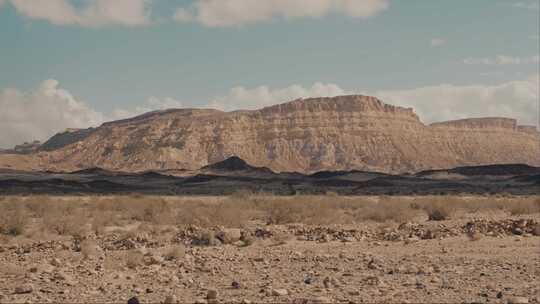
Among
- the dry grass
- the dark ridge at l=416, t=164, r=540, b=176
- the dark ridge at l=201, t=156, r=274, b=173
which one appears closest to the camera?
the dry grass

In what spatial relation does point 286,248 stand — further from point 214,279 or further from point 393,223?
point 393,223

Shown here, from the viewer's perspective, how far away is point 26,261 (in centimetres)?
1298

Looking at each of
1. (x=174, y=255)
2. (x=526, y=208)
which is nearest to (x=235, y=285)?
(x=174, y=255)

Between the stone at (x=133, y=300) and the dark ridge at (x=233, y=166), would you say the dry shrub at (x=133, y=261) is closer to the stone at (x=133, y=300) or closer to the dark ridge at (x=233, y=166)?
the stone at (x=133, y=300)

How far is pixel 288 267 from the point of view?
457 inches

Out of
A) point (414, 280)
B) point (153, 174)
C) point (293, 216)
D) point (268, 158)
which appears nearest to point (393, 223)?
point (293, 216)

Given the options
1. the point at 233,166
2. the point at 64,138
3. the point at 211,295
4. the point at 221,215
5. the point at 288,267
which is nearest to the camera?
the point at 211,295

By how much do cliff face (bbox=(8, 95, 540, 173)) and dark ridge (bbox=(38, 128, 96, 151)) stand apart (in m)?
27.2

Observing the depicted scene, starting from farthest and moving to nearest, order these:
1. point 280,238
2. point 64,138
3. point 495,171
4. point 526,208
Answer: point 64,138 < point 495,171 < point 526,208 < point 280,238

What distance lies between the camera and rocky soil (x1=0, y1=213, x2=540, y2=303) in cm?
886

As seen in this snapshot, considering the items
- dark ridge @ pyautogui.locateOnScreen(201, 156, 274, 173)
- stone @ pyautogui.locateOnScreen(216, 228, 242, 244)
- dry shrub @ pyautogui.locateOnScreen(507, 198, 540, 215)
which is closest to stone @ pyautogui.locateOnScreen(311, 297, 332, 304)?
stone @ pyautogui.locateOnScreen(216, 228, 242, 244)

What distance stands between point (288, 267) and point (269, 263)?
25.1 inches

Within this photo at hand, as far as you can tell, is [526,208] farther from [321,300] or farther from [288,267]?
[321,300]

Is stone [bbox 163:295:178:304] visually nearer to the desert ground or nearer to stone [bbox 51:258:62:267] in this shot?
the desert ground
